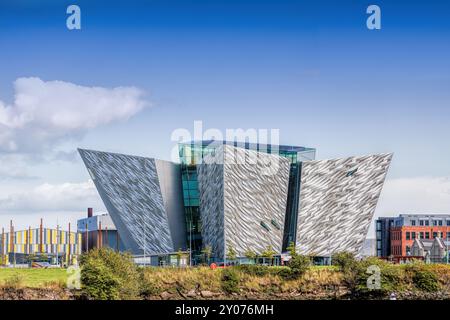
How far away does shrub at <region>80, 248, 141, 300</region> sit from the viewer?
4134 cm

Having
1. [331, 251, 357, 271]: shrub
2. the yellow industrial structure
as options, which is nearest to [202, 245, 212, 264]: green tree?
[331, 251, 357, 271]: shrub

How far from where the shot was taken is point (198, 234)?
2714 inches

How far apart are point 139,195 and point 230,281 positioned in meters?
19.2

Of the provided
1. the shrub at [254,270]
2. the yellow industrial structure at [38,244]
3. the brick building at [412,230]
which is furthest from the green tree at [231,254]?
the brick building at [412,230]

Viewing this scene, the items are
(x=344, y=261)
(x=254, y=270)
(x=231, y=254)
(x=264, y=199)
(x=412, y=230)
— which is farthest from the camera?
(x=412, y=230)

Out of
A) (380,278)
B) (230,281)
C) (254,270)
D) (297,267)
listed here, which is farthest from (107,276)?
(380,278)

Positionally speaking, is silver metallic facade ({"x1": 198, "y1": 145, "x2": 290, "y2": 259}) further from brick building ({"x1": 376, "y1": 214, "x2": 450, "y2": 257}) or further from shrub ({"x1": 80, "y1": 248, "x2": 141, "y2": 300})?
brick building ({"x1": 376, "y1": 214, "x2": 450, "y2": 257})

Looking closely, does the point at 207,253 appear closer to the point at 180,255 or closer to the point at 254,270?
the point at 180,255

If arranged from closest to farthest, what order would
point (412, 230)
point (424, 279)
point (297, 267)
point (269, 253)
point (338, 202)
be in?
point (424, 279), point (297, 267), point (269, 253), point (338, 202), point (412, 230)

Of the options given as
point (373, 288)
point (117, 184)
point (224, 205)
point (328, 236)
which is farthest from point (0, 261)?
point (373, 288)

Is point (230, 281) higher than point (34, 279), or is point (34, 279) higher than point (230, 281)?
point (34, 279)

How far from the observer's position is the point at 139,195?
65.9 metres
